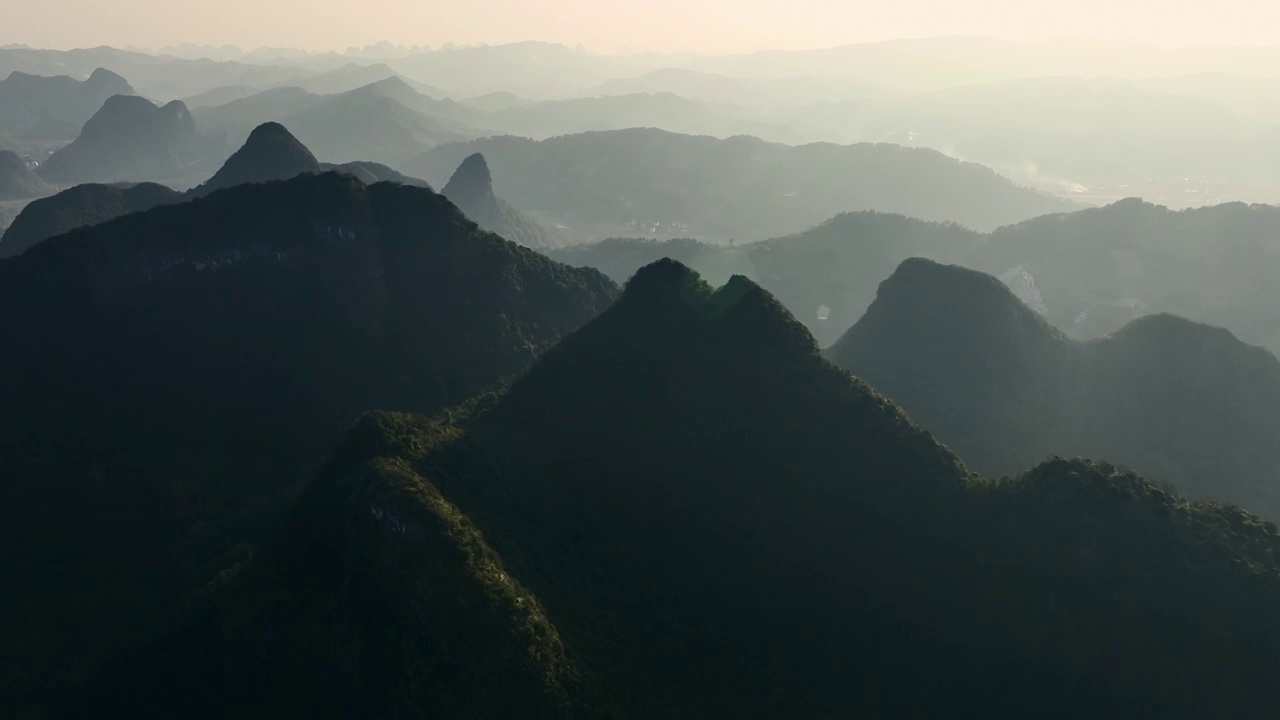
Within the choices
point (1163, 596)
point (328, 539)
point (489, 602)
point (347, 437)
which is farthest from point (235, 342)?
point (1163, 596)

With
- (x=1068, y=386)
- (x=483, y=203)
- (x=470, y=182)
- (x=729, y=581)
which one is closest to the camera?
(x=729, y=581)

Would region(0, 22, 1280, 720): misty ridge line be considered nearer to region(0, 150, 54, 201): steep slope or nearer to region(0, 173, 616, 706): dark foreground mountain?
region(0, 173, 616, 706): dark foreground mountain

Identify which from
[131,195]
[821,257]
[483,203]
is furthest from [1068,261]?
[131,195]

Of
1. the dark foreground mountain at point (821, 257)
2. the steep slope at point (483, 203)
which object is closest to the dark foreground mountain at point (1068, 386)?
the dark foreground mountain at point (821, 257)

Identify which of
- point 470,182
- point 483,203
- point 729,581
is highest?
point 729,581

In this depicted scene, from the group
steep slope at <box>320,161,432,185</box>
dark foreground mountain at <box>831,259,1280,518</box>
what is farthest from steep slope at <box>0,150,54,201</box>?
dark foreground mountain at <box>831,259,1280,518</box>

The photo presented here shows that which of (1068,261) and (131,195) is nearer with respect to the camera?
(131,195)

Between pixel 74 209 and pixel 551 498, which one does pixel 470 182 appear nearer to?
pixel 74 209
